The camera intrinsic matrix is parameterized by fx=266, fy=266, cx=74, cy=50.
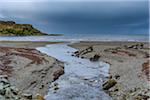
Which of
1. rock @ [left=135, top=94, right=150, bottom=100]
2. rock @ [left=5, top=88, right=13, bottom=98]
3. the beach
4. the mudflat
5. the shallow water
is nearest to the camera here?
rock @ [left=5, top=88, right=13, bottom=98]

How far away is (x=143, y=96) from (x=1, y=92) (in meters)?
8.84

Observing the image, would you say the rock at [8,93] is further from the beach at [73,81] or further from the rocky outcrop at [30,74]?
the beach at [73,81]

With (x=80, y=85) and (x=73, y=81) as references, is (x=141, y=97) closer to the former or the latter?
(x=80, y=85)

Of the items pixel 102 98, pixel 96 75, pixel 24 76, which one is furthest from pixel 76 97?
pixel 96 75

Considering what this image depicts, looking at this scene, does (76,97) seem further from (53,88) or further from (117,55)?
(117,55)

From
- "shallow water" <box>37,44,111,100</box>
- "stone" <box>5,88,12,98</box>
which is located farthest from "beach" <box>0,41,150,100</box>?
"stone" <box>5,88,12,98</box>

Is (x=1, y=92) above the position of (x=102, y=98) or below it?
above

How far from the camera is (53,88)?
832 inches

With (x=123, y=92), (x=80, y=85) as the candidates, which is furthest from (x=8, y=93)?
(x=123, y=92)

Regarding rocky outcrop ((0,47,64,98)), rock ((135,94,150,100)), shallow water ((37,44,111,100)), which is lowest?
shallow water ((37,44,111,100))

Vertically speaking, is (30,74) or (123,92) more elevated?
(30,74)

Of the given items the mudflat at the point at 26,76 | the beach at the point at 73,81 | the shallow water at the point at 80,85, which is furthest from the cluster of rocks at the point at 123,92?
the mudflat at the point at 26,76

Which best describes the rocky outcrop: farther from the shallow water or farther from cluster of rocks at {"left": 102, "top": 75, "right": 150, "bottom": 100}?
cluster of rocks at {"left": 102, "top": 75, "right": 150, "bottom": 100}

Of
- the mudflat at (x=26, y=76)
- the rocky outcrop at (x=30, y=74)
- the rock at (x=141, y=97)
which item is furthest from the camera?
the rocky outcrop at (x=30, y=74)
